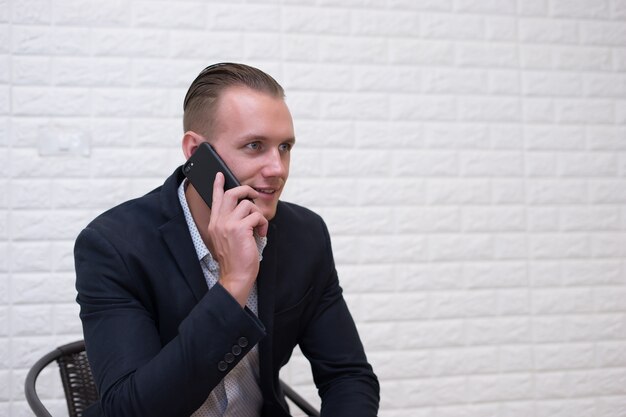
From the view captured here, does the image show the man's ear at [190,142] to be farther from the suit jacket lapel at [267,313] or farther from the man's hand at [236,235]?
the suit jacket lapel at [267,313]

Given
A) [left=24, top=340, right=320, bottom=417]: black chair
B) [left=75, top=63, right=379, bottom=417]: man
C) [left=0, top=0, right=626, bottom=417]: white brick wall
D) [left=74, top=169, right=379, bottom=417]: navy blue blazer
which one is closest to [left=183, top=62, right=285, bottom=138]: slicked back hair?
[left=75, top=63, right=379, bottom=417]: man

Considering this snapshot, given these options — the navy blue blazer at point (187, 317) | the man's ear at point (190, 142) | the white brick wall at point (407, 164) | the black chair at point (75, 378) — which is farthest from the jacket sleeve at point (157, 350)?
the white brick wall at point (407, 164)

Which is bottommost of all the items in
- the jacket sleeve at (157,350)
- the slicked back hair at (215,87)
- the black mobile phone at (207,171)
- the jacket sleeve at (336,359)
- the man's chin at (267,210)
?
the jacket sleeve at (336,359)

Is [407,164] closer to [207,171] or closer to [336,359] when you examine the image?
[336,359]

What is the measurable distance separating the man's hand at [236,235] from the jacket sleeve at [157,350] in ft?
0.15

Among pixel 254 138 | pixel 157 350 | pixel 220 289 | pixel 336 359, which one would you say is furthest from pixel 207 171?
pixel 336 359

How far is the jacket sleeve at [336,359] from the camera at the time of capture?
1.59m

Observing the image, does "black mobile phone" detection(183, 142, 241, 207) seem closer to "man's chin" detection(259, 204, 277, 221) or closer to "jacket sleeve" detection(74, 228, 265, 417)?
"man's chin" detection(259, 204, 277, 221)

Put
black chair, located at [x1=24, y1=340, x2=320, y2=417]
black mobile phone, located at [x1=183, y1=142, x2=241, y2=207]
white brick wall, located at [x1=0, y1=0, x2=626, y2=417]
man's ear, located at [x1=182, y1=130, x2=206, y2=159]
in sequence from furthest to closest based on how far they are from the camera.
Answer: white brick wall, located at [x1=0, y1=0, x2=626, y2=417] < black chair, located at [x1=24, y1=340, x2=320, y2=417] < man's ear, located at [x1=182, y1=130, x2=206, y2=159] < black mobile phone, located at [x1=183, y1=142, x2=241, y2=207]

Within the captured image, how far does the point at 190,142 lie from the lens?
A: 62.3 inches

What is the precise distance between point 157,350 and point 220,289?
0.20m

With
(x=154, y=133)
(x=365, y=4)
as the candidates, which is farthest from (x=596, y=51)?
(x=154, y=133)

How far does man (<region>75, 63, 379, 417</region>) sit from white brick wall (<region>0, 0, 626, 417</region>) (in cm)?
97

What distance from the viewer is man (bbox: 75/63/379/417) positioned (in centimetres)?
130
